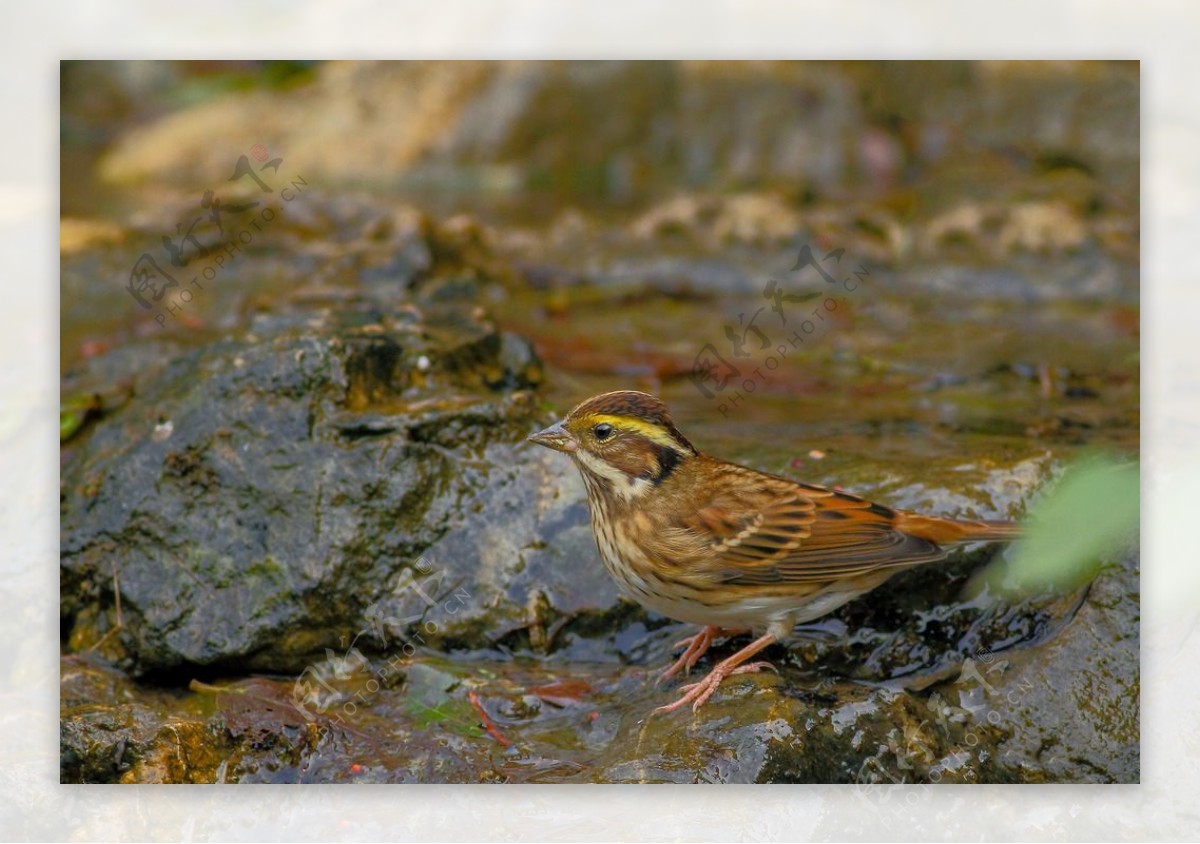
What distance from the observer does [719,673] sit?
5277mm

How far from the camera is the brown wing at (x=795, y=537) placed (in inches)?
206

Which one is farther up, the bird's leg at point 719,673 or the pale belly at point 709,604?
the pale belly at point 709,604

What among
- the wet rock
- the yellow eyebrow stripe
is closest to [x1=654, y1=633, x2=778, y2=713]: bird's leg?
the yellow eyebrow stripe

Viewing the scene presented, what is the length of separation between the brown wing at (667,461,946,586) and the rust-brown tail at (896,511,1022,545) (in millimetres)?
40

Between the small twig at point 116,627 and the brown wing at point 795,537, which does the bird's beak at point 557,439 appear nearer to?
the brown wing at point 795,537

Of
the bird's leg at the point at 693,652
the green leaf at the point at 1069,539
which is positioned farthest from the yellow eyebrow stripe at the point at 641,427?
the green leaf at the point at 1069,539

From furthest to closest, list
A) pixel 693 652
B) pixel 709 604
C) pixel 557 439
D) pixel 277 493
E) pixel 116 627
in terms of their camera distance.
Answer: pixel 277 493
pixel 116 627
pixel 693 652
pixel 557 439
pixel 709 604

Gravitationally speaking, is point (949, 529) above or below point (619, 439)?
below

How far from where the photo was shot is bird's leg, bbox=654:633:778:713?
5.23m

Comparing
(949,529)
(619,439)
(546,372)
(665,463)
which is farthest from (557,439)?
(546,372)

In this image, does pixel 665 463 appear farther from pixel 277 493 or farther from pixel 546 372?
pixel 546 372

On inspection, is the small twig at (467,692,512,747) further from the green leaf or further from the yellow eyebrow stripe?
the green leaf

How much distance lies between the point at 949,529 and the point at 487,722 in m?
2.05

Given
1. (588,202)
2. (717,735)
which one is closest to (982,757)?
(717,735)
